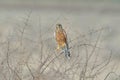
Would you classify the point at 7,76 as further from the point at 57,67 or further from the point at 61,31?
the point at 61,31

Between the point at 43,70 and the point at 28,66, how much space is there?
229 millimetres

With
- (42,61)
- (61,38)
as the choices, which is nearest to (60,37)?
(61,38)

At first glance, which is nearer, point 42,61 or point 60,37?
point 42,61

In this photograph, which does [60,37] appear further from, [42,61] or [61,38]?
[42,61]

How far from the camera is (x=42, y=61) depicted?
689 centimetres

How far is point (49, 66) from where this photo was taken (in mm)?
7055

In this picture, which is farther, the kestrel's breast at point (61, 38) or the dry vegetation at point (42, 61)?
the kestrel's breast at point (61, 38)

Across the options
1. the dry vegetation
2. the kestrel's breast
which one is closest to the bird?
the kestrel's breast

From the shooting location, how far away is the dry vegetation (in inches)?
266

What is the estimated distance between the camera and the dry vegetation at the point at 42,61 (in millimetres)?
6758

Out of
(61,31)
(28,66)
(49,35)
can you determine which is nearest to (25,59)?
(28,66)

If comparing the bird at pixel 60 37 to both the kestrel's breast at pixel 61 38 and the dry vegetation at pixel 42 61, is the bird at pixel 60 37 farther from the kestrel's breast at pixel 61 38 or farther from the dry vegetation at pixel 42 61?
the dry vegetation at pixel 42 61

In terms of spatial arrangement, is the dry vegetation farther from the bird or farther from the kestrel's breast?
the kestrel's breast

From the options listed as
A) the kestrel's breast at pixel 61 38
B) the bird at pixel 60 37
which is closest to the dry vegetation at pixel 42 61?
the bird at pixel 60 37
